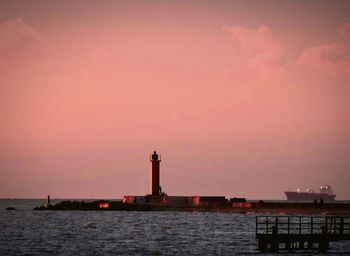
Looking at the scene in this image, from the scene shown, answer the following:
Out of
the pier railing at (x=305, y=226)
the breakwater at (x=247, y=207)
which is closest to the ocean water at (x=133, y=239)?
the pier railing at (x=305, y=226)

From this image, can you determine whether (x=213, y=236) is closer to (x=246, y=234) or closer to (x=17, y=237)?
(x=246, y=234)

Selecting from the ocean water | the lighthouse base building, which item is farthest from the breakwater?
the ocean water

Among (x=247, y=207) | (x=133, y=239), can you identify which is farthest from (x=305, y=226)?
(x=247, y=207)

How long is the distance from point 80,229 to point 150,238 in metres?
17.9

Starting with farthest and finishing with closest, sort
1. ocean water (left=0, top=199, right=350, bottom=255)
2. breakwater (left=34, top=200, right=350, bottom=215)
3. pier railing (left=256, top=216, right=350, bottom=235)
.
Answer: breakwater (left=34, top=200, right=350, bottom=215), ocean water (left=0, top=199, right=350, bottom=255), pier railing (left=256, top=216, right=350, bottom=235)

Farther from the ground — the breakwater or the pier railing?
the breakwater

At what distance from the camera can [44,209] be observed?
185 meters

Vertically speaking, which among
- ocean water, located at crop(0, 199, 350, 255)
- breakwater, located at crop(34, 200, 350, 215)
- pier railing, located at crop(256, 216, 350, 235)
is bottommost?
ocean water, located at crop(0, 199, 350, 255)

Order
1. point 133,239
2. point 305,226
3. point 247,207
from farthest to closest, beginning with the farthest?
point 247,207, point 305,226, point 133,239

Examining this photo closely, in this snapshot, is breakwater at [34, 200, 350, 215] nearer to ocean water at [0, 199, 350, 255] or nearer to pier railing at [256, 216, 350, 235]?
pier railing at [256, 216, 350, 235]

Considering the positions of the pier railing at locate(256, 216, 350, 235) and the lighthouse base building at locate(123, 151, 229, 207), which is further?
the lighthouse base building at locate(123, 151, 229, 207)

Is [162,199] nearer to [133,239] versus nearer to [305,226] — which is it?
[305,226]

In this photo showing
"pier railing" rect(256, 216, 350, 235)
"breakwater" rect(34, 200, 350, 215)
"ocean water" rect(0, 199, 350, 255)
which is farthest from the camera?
"breakwater" rect(34, 200, 350, 215)

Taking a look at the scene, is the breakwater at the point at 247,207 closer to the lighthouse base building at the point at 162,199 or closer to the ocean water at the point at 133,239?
the lighthouse base building at the point at 162,199
